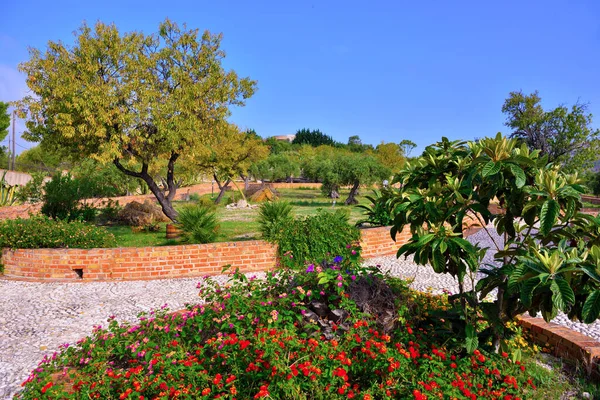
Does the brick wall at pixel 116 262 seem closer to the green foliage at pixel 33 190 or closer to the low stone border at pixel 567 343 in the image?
the low stone border at pixel 567 343

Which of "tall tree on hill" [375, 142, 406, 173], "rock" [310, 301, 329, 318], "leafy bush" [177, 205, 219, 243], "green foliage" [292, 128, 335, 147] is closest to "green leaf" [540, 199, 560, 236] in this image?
"rock" [310, 301, 329, 318]

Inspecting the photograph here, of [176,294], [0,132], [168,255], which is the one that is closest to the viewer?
[176,294]

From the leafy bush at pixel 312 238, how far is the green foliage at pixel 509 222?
3.71 metres

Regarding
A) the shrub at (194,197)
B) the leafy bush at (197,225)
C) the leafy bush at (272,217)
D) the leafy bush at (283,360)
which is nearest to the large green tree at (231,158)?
the shrub at (194,197)

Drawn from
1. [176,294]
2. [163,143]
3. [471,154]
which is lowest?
[176,294]

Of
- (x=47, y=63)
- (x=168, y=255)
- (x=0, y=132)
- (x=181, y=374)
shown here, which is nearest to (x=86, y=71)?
(x=47, y=63)

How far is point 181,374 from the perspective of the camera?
8.52 feet

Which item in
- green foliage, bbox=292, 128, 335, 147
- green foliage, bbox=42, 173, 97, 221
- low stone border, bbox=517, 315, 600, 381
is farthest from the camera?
green foliage, bbox=292, 128, 335, 147

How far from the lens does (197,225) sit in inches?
322

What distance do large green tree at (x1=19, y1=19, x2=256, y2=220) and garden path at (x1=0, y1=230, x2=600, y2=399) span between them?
4698mm

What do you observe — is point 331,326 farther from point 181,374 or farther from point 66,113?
point 66,113

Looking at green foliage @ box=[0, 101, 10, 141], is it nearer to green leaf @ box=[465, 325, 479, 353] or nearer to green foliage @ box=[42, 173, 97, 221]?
green foliage @ box=[42, 173, 97, 221]

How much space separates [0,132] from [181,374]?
37.4 m

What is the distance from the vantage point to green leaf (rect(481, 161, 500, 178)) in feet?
8.23
